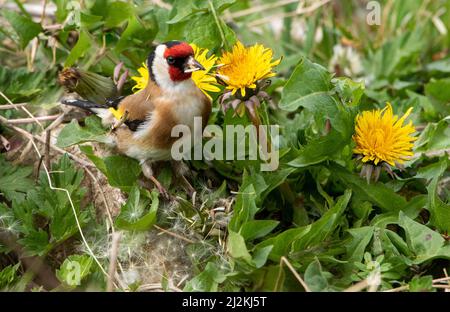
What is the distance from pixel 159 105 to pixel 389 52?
179 centimetres

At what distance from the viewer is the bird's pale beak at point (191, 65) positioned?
254cm

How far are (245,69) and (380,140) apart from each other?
0.53m

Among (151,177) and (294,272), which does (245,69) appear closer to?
(151,177)

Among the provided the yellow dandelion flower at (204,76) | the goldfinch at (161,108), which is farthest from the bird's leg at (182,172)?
the yellow dandelion flower at (204,76)

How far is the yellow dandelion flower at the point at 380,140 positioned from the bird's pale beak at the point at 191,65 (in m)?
0.60

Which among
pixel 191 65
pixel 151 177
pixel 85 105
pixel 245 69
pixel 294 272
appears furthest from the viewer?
pixel 85 105

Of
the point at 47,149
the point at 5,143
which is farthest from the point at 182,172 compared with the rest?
the point at 5,143

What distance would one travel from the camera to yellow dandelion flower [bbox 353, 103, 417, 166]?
2498mm

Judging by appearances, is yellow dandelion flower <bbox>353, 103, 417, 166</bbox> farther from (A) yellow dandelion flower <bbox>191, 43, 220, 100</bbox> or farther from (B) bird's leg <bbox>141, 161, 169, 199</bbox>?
(B) bird's leg <bbox>141, 161, 169, 199</bbox>

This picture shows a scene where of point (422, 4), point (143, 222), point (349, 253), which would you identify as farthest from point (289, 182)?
point (422, 4)

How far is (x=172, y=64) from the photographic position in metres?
2.62

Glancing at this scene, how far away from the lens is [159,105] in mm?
2645

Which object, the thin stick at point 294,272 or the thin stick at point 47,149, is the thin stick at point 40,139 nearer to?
the thin stick at point 47,149

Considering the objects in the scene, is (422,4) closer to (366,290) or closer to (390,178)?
(390,178)
